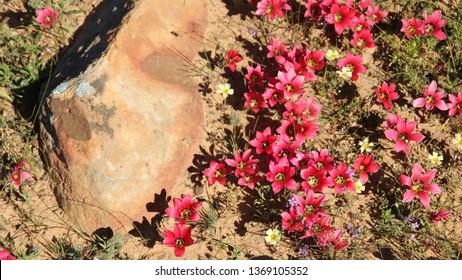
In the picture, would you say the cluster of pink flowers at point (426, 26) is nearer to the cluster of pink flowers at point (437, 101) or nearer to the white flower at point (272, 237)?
the cluster of pink flowers at point (437, 101)

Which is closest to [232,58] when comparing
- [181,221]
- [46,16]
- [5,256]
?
[181,221]

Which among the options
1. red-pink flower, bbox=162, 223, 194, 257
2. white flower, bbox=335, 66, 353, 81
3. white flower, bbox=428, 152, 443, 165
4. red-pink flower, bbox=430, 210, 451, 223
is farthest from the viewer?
white flower, bbox=335, 66, 353, 81

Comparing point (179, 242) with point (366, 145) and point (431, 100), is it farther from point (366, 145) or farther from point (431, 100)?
point (431, 100)

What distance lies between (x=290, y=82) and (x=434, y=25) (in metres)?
1.43

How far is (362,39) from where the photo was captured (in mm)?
4051

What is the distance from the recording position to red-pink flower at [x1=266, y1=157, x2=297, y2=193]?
341 centimetres

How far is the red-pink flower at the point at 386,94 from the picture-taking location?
378 centimetres

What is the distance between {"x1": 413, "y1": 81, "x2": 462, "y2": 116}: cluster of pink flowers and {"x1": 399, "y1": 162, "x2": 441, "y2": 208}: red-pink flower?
597 millimetres

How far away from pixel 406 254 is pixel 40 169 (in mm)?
2952

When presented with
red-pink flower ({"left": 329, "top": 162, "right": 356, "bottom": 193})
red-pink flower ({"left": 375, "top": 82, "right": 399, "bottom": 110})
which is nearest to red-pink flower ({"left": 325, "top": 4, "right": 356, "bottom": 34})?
red-pink flower ({"left": 375, "top": 82, "right": 399, "bottom": 110})

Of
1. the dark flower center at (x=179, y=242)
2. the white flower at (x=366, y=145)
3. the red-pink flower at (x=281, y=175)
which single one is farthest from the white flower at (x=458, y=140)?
the dark flower center at (x=179, y=242)

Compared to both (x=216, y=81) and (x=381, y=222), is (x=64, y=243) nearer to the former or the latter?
(x=216, y=81)

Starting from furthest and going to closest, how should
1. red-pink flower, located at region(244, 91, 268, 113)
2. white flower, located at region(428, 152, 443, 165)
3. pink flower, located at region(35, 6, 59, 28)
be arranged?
1. pink flower, located at region(35, 6, 59, 28)
2. red-pink flower, located at region(244, 91, 268, 113)
3. white flower, located at region(428, 152, 443, 165)

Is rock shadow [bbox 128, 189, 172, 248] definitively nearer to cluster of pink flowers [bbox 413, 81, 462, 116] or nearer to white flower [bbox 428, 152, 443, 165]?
white flower [bbox 428, 152, 443, 165]
